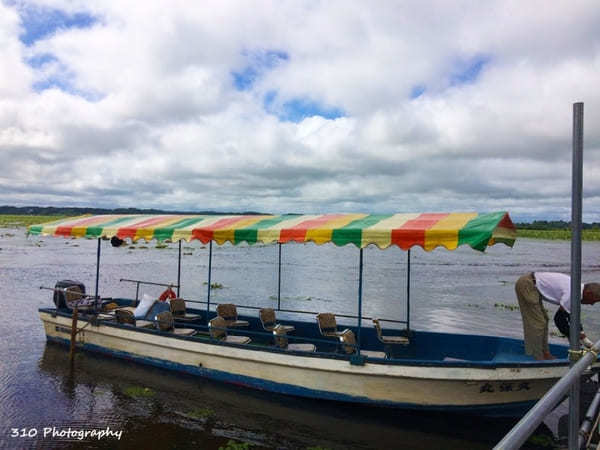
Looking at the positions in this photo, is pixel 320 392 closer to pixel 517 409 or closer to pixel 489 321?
pixel 517 409

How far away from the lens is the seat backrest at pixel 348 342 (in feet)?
29.6

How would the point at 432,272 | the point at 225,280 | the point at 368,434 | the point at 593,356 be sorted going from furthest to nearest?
the point at 432,272
the point at 225,280
the point at 368,434
the point at 593,356

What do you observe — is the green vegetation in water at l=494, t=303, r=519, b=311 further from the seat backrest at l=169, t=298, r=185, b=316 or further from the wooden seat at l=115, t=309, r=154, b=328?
the wooden seat at l=115, t=309, r=154, b=328

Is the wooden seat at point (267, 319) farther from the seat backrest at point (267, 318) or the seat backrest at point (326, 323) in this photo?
the seat backrest at point (326, 323)

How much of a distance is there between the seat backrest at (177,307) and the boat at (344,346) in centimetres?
47

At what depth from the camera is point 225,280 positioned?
3034cm

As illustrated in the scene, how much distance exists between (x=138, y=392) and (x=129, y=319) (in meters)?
2.08

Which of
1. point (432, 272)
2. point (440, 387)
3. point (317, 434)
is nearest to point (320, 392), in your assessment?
point (317, 434)

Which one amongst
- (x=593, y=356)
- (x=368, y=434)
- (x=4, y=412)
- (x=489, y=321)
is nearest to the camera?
(x=593, y=356)

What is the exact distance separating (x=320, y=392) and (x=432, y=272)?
1229 inches

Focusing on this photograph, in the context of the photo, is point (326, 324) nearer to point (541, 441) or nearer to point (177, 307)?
point (177, 307)

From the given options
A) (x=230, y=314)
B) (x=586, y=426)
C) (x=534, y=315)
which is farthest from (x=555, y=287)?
(x=230, y=314)

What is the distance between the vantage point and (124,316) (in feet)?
36.5

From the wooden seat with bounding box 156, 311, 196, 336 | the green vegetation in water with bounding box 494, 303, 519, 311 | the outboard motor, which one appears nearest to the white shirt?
the wooden seat with bounding box 156, 311, 196, 336
